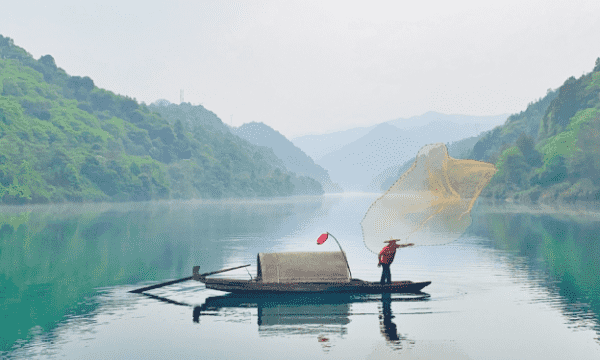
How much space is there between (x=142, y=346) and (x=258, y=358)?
3.89 metres

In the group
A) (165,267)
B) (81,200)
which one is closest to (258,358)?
(165,267)

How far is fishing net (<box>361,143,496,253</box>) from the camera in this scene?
89.4 feet

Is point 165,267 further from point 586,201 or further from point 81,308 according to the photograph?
point 586,201

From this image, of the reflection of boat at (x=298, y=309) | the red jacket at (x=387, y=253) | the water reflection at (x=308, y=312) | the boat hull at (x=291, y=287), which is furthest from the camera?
the red jacket at (x=387, y=253)

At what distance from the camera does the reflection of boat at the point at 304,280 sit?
90.0 ft

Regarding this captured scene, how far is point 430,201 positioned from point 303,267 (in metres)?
6.16

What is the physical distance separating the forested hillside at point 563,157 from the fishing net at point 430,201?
111 meters

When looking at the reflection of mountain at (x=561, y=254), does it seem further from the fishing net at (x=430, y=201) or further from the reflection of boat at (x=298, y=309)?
the reflection of boat at (x=298, y=309)

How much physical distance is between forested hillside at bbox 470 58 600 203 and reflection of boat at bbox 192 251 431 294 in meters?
113

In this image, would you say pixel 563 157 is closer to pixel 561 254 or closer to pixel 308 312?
pixel 561 254

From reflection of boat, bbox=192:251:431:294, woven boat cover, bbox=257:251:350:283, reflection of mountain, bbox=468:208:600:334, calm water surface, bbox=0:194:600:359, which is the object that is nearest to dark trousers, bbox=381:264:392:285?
reflection of boat, bbox=192:251:431:294

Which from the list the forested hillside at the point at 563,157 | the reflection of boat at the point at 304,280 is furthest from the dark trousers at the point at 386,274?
the forested hillside at the point at 563,157

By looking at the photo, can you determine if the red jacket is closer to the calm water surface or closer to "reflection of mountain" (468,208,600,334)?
the calm water surface

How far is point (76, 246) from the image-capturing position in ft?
167
